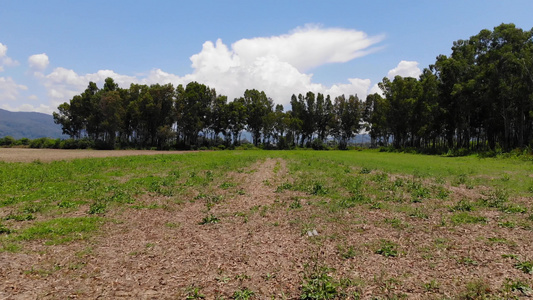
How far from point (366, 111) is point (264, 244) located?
124 meters

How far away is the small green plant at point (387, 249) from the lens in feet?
26.1

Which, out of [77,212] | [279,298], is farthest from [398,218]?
[77,212]

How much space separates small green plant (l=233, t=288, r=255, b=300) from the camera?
5863mm

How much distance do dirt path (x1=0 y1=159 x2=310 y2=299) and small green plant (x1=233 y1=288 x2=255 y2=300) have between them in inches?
5.5

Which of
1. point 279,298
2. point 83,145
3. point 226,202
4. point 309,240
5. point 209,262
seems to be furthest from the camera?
point 83,145

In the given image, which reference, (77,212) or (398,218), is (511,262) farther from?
(77,212)

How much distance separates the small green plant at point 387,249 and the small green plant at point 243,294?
427 cm

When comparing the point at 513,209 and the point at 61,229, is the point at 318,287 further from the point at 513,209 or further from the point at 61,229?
the point at 513,209

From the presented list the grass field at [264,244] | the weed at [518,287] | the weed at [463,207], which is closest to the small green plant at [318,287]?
the grass field at [264,244]

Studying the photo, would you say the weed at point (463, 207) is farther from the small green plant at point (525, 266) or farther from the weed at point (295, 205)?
the weed at point (295, 205)

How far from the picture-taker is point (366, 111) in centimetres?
12238

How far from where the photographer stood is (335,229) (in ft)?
34.1

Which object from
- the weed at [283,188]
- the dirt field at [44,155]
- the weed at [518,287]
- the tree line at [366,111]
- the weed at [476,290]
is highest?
the tree line at [366,111]

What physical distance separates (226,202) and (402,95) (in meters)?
81.4
